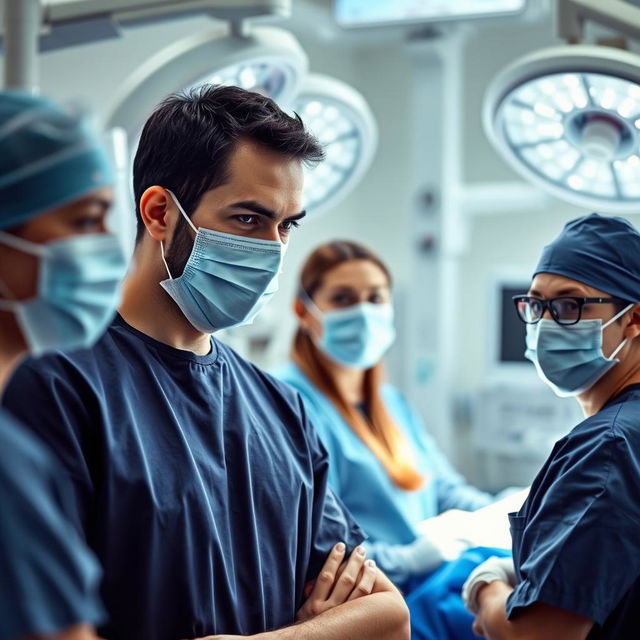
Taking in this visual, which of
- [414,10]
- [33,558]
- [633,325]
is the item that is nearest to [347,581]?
[633,325]

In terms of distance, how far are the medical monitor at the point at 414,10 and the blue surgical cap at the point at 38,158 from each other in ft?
6.24

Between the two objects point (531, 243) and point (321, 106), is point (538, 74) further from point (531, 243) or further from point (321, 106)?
point (531, 243)

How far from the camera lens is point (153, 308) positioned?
1.34m

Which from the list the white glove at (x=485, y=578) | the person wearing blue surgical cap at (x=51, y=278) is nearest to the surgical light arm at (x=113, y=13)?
Result: the person wearing blue surgical cap at (x=51, y=278)

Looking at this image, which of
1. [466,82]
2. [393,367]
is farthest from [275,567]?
[466,82]

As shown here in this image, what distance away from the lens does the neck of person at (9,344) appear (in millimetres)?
902

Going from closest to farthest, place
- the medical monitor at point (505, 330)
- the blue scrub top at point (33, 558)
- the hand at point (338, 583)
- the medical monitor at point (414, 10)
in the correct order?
1. the blue scrub top at point (33, 558)
2. the hand at point (338, 583)
3. the medical monitor at point (414, 10)
4. the medical monitor at point (505, 330)

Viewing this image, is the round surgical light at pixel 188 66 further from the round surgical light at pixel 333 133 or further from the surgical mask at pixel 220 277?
the surgical mask at pixel 220 277

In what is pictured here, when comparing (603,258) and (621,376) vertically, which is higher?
(603,258)

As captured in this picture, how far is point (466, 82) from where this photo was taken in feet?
14.4

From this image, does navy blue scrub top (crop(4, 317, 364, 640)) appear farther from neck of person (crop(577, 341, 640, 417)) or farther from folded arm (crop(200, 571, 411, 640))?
neck of person (crop(577, 341, 640, 417))

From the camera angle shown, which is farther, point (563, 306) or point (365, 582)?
point (563, 306)

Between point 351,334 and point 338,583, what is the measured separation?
110cm

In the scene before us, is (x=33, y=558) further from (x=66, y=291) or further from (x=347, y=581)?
(x=347, y=581)
